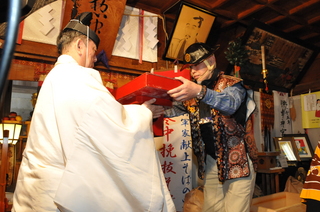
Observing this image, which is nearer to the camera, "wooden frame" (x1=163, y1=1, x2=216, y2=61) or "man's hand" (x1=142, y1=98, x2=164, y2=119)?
"man's hand" (x1=142, y1=98, x2=164, y2=119)

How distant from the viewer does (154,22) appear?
4.30 meters

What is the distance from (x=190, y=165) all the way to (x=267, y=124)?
272 cm

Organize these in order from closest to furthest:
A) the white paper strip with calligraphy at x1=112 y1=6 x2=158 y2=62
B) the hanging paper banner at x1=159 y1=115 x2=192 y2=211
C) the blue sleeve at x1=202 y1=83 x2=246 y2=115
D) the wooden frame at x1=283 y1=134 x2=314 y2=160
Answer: the blue sleeve at x1=202 y1=83 x2=246 y2=115, the hanging paper banner at x1=159 y1=115 x2=192 y2=211, the white paper strip with calligraphy at x1=112 y1=6 x2=158 y2=62, the wooden frame at x1=283 y1=134 x2=314 y2=160

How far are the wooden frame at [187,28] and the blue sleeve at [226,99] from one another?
2.08 meters

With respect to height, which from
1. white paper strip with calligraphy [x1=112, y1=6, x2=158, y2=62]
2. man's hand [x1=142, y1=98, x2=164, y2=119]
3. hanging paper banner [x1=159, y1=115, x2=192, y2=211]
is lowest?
hanging paper banner [x1=159, y1=115, x2=192, y2=211]

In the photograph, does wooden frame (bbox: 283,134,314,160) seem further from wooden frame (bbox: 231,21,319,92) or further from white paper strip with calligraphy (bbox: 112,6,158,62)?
white paper strip with calligraphy (bbox: 112,6,158,62)

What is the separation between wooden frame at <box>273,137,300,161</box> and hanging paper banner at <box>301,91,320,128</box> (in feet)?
2.31

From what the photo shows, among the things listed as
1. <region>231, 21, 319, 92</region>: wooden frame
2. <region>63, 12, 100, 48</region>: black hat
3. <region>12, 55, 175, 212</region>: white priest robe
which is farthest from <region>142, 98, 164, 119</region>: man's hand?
<region>231, 21, 319, 92</region>: wooden frame

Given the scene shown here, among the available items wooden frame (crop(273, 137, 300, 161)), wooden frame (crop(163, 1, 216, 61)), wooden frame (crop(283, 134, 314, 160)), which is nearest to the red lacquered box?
wooden frame (crop(163, 1, 216, 61))

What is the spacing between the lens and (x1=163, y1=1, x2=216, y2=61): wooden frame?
4.16 metres

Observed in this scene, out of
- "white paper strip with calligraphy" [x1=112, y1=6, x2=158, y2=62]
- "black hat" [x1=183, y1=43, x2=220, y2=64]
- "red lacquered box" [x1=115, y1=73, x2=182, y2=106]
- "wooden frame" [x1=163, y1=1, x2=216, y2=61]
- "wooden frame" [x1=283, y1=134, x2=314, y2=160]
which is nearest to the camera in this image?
"red lacquered box" [x1=115, y1=73, x2=182, y2=106]

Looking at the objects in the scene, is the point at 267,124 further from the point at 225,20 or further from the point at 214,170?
the point at 214,170

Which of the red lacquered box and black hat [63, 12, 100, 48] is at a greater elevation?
black hat [63, 12, 100, 48]

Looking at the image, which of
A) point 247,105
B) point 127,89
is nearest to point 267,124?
point 247,105
